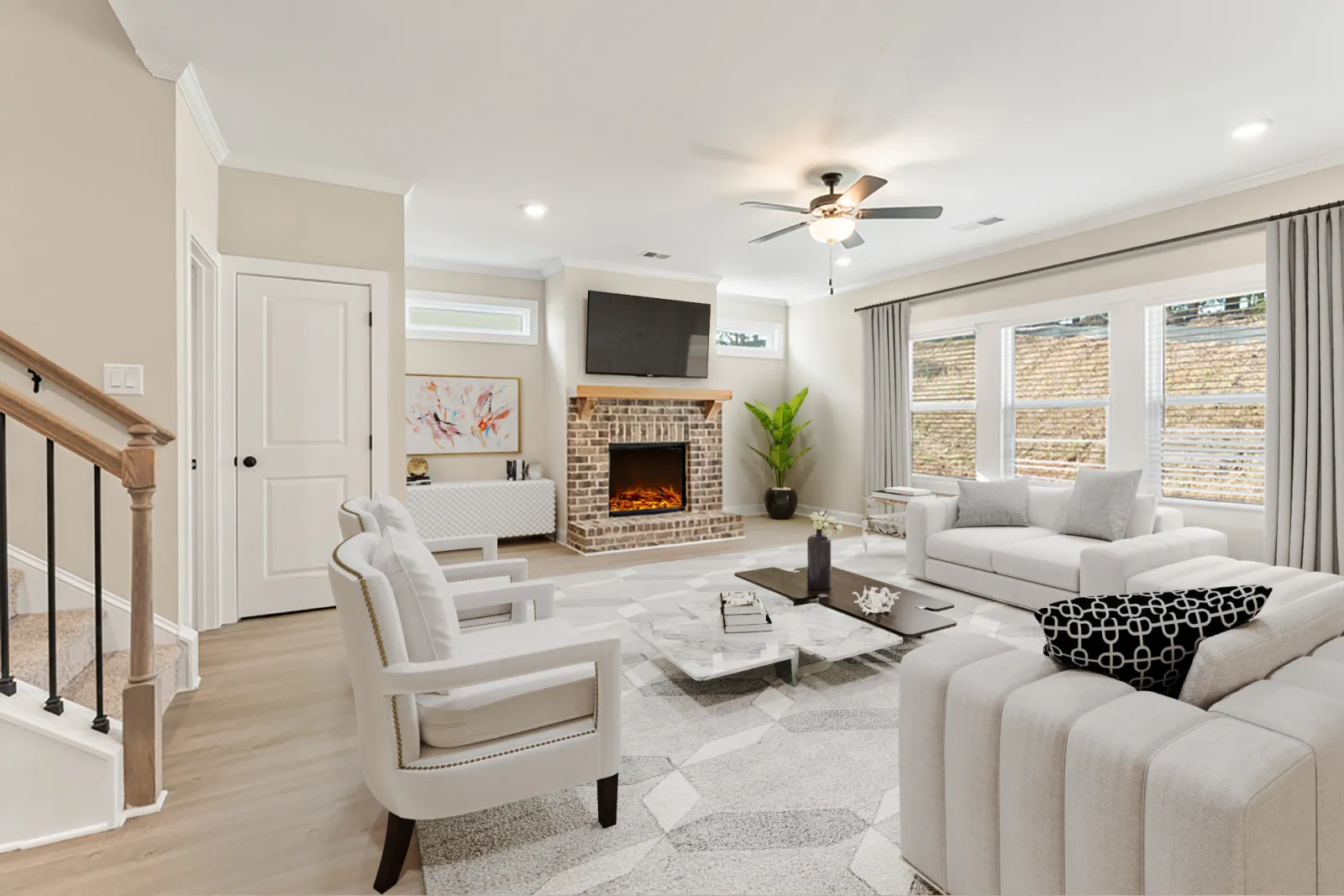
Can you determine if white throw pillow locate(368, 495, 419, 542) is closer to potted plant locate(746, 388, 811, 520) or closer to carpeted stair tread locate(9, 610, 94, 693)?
carpeted stair tread locate(9, 610, 94, 693)

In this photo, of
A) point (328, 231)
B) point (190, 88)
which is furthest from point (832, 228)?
point (190, 88)

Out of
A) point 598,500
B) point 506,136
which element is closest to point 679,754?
point 506,136

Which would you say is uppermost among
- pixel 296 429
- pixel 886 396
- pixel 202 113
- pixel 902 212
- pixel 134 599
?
pixel 202 113

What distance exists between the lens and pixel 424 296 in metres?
6.08

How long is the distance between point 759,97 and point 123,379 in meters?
3.04

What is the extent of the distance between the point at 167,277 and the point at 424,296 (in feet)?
11.0

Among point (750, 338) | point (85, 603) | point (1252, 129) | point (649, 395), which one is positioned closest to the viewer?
point (85, 603)

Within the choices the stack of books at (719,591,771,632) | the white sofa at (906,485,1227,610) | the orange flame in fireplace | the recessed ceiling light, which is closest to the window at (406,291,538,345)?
the orange flame in fireplace

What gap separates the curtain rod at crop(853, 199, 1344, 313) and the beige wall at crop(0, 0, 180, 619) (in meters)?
5.61

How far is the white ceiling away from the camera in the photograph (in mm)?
2482

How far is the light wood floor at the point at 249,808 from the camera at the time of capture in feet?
5.48

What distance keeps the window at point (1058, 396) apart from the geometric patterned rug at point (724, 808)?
9.95 ft

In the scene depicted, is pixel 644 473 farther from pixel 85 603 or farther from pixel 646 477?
pixel 85 603

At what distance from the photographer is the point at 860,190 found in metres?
3.61
